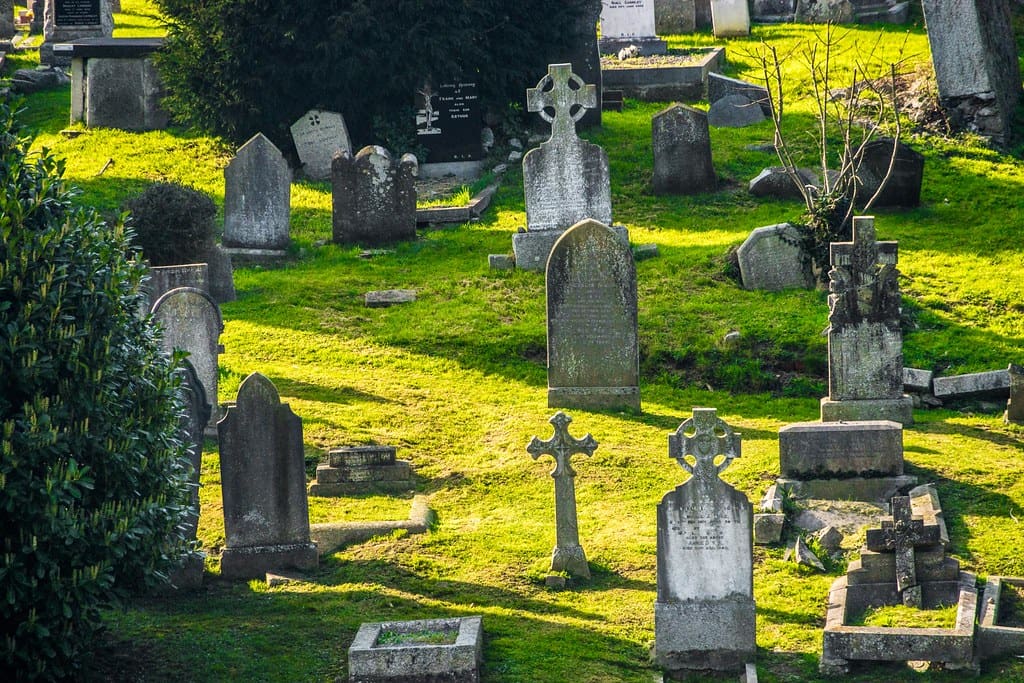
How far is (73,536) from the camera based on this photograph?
9438mm

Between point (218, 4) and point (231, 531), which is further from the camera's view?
point (218, 4)

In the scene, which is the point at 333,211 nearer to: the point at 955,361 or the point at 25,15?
the point at 955,361

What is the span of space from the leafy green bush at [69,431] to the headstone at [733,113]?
16.9 metres

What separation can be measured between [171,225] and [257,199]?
7.15 feet

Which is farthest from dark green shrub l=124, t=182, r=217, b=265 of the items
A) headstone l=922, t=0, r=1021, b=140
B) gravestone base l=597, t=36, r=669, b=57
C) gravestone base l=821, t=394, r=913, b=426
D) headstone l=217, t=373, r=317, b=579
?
gravestone base l=597, t=36, r=669, b=57

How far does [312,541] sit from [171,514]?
202cm

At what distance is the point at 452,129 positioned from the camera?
1005 inches

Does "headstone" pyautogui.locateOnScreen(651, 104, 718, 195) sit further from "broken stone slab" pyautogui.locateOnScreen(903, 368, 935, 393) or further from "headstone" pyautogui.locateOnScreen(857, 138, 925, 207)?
"broken stone slab" pyautogui.locateOnScreen(903, 368, 935, 393)

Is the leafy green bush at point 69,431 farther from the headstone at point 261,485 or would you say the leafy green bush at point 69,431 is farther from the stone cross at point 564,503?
the stone cross at point 564,503

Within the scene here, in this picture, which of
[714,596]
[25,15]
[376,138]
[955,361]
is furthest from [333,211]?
[25,15]

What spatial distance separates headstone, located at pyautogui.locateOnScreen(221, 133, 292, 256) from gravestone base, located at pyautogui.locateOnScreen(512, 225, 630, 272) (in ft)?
11.5

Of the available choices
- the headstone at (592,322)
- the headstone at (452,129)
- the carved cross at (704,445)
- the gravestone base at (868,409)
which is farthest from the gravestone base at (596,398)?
the headstone at (452,129)

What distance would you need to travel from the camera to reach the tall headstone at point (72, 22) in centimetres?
3203

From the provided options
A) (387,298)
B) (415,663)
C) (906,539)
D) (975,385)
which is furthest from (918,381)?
(415,663)
